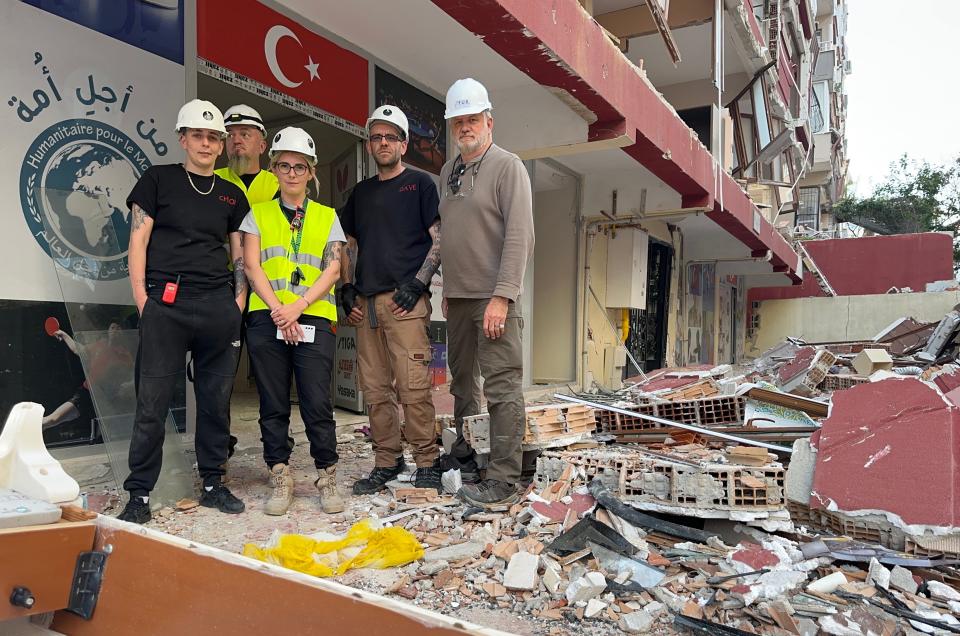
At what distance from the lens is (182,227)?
344 centimetres

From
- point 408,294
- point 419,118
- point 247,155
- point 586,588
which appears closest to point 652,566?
point 586,588

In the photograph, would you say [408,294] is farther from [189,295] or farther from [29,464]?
[29,464]

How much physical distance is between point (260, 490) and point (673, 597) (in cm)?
267

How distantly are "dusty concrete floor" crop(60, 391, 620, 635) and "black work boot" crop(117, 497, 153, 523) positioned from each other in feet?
0.18

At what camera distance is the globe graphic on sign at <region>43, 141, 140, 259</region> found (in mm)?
3998

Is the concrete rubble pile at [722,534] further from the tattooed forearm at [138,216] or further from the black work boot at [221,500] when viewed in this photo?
the tattooed forearm at [138,216]

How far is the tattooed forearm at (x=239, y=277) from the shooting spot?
12.3 feet

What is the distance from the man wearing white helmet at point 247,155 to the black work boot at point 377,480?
6.34 ft

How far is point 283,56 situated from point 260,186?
6.56 feet

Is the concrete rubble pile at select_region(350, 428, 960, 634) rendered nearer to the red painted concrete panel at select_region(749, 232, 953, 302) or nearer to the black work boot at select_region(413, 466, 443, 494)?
the black work boot at select_region(413, 466, 443, 494)

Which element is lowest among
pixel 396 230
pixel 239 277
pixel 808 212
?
pixel 239 277

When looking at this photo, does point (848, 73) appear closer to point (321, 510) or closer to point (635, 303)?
point (635, 303)

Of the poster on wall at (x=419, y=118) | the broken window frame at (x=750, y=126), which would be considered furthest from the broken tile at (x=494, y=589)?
the broken window frame at (x=750, y=126)

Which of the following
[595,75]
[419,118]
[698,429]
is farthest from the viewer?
[419,118]
